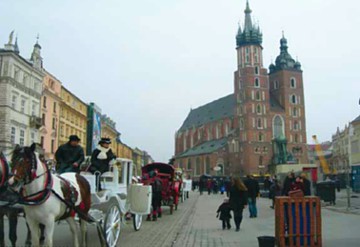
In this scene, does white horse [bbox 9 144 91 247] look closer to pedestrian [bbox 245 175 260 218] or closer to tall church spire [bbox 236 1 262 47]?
pedestrian [bbox 245 175 260 218]

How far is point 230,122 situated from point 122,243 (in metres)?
88.7

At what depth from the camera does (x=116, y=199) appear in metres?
9.14

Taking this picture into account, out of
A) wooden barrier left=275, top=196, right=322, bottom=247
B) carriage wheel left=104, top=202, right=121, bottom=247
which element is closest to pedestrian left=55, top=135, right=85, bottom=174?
carriage wheel left=104, top=202, right=121, bottom=247

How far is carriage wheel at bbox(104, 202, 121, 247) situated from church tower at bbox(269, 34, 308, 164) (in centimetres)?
8267

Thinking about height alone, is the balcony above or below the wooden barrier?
above

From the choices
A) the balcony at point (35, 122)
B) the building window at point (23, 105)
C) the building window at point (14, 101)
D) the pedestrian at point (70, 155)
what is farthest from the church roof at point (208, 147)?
the pedestrian at point (70, 155)

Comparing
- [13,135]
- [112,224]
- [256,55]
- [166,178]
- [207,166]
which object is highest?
[256,55]

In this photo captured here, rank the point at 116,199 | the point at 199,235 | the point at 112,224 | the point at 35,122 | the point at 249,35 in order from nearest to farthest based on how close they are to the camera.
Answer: the point at 112,224 < the point at 116,199 < the point at 199,235 < the point at 35,122 < the point at 249,35

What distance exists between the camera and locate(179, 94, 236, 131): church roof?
102 metres

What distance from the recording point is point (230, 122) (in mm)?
96938

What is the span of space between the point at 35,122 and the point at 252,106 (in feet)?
190

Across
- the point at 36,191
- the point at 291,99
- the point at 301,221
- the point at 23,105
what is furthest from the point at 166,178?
the point at 291,99

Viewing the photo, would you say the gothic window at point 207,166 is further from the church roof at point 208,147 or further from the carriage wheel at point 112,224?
the carriage wheel at point 112,224

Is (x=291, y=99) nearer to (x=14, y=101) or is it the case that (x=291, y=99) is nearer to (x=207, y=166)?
(x=207, y=166)
